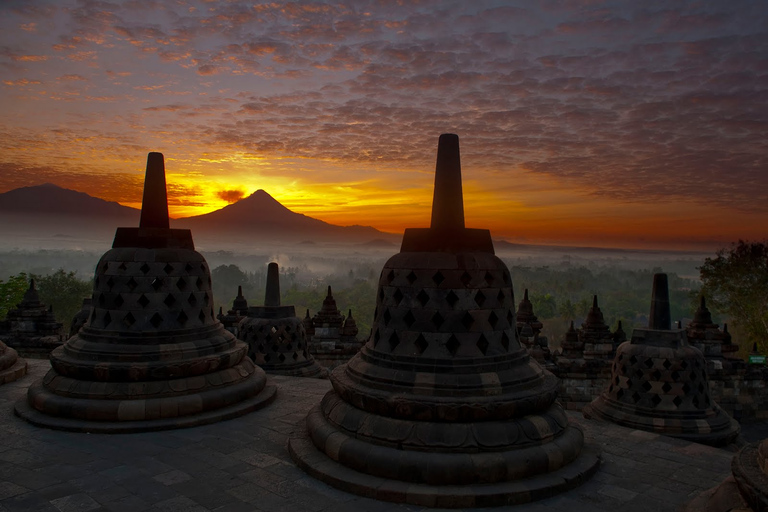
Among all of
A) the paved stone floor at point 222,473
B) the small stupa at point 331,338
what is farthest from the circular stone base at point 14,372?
the small stupa at point 331,338

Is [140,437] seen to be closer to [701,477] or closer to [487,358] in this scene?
[487,358]

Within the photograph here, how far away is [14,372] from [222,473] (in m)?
6.87

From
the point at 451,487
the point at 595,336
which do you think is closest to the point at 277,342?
the point at 451,487

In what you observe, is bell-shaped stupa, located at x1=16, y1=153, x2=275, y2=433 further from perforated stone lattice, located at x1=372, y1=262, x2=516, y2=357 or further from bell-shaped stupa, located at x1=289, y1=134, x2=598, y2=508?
perforated stone lattice, located at x1=372, y1=262, x2=516, y2=357

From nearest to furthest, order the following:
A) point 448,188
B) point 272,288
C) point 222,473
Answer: point 222,473 < point 448,188 < point 272,288

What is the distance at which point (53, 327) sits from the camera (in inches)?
990

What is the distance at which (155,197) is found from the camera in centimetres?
902

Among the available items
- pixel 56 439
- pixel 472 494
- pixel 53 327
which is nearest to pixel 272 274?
pixel 56 439

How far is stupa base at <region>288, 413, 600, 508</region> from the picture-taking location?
504 cm

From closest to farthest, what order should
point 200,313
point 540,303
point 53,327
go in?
point 200,313, point 53,327, point 540,303

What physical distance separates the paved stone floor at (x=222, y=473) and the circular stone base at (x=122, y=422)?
0.11 metres

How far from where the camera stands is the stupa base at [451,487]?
199 inches

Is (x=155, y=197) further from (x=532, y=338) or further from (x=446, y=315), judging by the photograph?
(x=532, y=338)

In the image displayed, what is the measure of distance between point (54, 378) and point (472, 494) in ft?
22.5
